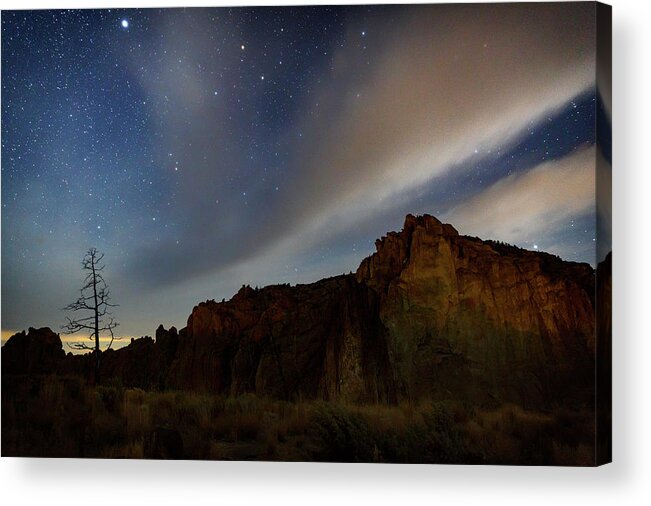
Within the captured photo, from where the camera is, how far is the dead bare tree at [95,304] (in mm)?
9039

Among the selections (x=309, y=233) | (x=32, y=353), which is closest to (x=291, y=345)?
(x=309, y=233)

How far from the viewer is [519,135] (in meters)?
8.65

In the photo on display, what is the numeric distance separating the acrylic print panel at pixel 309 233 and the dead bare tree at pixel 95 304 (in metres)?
0.02

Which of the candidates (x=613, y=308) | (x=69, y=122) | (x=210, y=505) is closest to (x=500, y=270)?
(x=613, y=308)

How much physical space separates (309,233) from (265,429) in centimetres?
169

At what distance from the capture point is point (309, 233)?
29.4 feet

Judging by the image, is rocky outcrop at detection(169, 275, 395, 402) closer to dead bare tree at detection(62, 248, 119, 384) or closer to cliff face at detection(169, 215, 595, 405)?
cliff face at detection(169, 215, 595, 405)

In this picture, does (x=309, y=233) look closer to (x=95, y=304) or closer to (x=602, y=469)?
(x=95, y=304)

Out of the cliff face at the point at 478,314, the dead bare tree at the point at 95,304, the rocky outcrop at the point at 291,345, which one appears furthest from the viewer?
the dead bare tree at the point at 95,304

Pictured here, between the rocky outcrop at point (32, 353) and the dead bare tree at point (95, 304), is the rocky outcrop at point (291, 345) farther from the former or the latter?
the rocky outcrop at point (32, 353)

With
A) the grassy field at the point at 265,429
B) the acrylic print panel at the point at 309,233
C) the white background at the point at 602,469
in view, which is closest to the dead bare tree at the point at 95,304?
the acrylic print panel at the point at 309,233

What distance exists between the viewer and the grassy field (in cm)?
852

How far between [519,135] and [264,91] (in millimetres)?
2184

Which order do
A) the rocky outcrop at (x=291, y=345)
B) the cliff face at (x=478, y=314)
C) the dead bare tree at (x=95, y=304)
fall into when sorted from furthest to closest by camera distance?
1. the dead bare tree at (x=95, y=304)
2. the rocky outcrop at (x=291, y=345)
3. the cliff face at (x=478, y=314)
